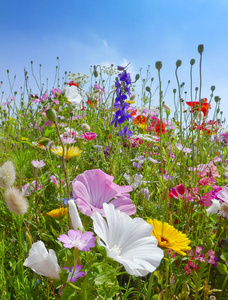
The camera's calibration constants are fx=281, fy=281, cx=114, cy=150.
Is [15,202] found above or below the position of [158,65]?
below

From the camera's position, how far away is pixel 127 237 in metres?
0.52

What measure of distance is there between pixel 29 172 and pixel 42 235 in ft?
2.50

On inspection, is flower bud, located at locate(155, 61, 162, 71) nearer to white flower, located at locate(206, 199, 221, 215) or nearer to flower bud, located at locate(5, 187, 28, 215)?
A: white flower, located at locate(206, 199, 221, 215)

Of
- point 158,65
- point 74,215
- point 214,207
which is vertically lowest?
point 214,207

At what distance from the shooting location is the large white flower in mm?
477

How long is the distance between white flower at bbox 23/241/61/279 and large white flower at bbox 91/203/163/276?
0.09 metres

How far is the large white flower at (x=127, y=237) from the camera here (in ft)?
1.56

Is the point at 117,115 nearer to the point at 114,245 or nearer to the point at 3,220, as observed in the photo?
the point at 3,220

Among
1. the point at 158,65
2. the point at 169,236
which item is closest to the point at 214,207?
the point at 169,236

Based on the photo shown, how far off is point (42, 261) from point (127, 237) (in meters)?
0.15

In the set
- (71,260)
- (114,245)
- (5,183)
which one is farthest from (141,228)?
(5,183)

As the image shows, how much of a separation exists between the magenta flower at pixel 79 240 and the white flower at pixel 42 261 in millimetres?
39

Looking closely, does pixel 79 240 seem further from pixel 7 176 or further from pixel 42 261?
pixel 7 176

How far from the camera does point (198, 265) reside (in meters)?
0.98
